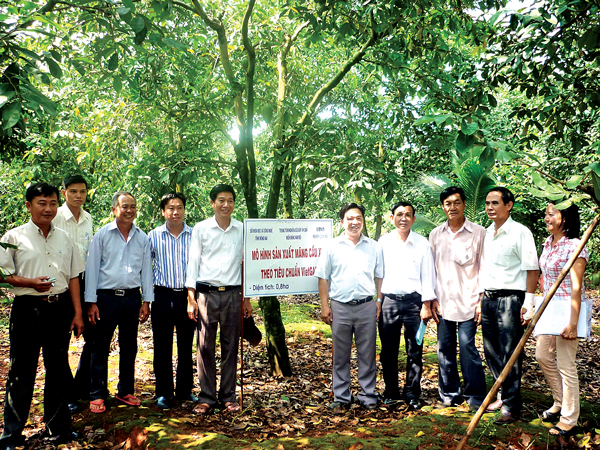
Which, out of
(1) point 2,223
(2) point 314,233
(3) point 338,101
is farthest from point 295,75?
(1) point 2,223

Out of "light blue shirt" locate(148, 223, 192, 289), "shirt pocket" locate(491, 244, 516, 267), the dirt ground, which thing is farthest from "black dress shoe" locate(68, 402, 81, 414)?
"shirt pocket" locate(491, 244, 516, 267)

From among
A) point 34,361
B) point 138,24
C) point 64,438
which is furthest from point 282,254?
point 138,24

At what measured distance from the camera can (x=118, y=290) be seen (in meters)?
4.50

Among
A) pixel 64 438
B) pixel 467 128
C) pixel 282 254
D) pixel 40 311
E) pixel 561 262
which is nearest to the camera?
pixel 467 128

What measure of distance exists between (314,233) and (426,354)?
3422 millimetres

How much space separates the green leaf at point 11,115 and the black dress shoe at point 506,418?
4.45 metres

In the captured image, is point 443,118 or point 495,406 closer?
point 443,118

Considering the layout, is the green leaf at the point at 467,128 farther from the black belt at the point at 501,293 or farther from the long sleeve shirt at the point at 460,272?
the long sleeve shirt at the point at 460,272

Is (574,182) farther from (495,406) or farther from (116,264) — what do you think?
(116,264)

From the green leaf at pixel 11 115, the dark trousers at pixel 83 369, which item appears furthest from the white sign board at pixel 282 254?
the green leaf at pixel 11 115

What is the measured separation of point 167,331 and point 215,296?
2.15 ft

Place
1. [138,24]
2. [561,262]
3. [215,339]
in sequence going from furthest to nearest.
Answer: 1. [215,339]
2. [561,262]
3. [138,24]

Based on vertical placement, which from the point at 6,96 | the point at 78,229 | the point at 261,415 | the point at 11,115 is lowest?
the point at 261,415

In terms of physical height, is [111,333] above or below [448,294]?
below
